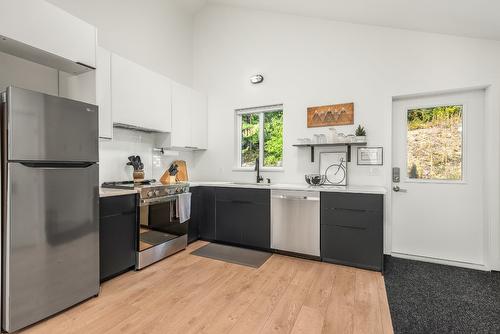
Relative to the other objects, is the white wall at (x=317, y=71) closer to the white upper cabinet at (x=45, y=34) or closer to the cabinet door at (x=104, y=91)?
the cabinet door at (x=104, y=91)

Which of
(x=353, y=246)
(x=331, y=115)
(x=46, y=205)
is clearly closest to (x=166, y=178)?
(x=46, y=205)

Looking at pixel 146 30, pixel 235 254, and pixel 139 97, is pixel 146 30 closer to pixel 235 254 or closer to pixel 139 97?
pixel 139 97

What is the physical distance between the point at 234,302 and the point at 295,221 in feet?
4.29

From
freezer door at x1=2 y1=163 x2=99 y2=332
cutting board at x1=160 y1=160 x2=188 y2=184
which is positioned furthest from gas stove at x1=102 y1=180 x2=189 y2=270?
cutting board at x1=160 y1=160 x2=188 y2=184

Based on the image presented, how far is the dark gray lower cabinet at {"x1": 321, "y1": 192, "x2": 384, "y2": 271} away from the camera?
2.73 meters

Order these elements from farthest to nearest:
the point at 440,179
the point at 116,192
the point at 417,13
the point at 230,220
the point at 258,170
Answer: the point at 258,170, the point at 230,220, the point at 440,179, the point at 417,13, the point at 116,192

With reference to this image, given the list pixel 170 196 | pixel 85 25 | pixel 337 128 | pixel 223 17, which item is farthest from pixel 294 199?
pixel 223 17

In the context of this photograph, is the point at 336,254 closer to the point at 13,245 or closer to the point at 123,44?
the point at 13,245

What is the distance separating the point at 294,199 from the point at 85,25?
286 cm

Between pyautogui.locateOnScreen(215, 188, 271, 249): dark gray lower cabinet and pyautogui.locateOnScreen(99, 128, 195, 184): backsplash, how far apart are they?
41.0 inches

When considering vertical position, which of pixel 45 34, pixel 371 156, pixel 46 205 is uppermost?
pixel 45 34

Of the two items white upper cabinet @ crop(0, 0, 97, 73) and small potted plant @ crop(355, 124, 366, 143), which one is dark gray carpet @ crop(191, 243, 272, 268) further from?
white upper cabinet @ crop(0, 0, 97, 73)

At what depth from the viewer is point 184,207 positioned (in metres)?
3.32

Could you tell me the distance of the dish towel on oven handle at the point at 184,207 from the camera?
324 cm
